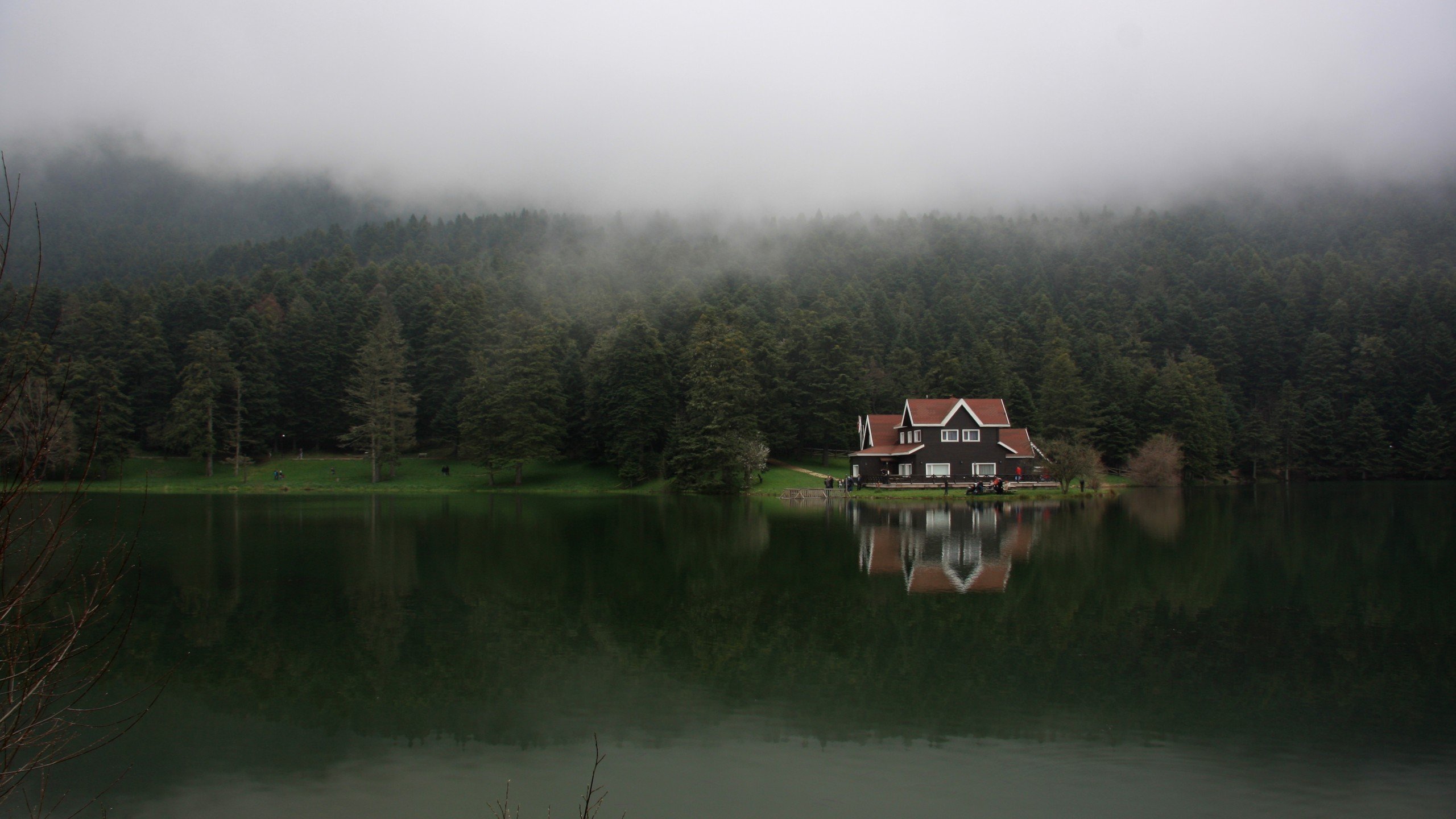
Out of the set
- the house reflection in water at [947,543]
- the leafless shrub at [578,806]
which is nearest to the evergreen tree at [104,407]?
the house reflection in water at [947,543]

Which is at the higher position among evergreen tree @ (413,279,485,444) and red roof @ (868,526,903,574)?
evergreen tree @ (413,279,485,444)

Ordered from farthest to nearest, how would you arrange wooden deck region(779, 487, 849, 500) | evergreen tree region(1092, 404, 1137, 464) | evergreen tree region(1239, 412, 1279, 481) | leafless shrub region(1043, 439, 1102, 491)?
evergreen tree region(1239, 412, 1279, 481), evergreen tree region(1092, 404, 1137, 464), leafless shrub region(1043, 439, 1102, 491), wooden deck region(779, 487, 849, 500)

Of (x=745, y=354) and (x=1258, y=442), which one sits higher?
(x=745, y=354)

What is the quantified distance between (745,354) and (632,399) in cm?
955

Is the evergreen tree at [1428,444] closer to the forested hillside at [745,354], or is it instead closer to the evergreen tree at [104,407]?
the forested hillside at [745,354]

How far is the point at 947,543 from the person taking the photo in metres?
30.4

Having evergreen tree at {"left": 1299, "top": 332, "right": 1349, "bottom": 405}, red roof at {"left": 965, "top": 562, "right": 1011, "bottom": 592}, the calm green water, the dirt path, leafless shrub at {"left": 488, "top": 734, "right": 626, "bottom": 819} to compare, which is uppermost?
evergreen tree at {"left": 1299, "top": 332, "right": 1349, "bottom": 405}

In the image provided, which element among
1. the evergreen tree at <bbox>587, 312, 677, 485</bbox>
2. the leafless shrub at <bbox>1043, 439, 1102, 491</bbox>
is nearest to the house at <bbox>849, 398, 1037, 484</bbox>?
the leafless shrub at <bbox>1043, 439, 1102, 491</bbox>

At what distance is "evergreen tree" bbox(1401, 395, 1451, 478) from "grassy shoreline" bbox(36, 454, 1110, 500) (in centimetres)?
4277

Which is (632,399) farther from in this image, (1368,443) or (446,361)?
(1368,443)

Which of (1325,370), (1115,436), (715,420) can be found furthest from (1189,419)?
(715,420)

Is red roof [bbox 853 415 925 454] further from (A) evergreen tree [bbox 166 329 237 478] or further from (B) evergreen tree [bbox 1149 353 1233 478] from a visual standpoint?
(A) evergreen tree [bbox 166 329 237 478]

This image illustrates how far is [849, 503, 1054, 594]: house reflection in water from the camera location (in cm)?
2241

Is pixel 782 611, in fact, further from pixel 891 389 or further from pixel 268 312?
pixel 268 312
